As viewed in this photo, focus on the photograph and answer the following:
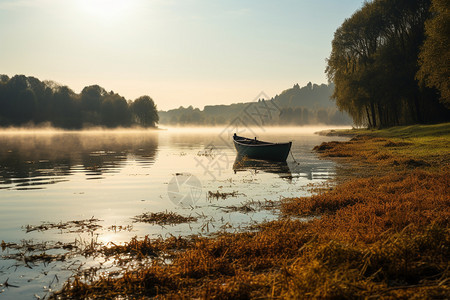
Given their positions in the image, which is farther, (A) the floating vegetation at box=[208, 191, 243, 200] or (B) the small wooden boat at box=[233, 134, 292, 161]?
(B) the small wooden boat at box=[233, 134, 292, 161]

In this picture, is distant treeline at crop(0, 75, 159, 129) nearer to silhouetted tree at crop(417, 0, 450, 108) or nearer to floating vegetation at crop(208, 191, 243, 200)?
silhouetted tree at crop(417, 0, 450, 108)

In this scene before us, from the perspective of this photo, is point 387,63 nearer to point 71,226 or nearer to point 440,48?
point 440,48

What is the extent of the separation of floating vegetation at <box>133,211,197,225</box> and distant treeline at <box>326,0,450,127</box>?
4577 centimetres

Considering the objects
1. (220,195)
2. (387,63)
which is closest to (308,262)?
(220,195)

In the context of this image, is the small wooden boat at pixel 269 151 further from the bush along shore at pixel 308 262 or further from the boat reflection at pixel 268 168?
the bush along shore at pixel 308 262

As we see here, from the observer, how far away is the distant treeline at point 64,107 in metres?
124

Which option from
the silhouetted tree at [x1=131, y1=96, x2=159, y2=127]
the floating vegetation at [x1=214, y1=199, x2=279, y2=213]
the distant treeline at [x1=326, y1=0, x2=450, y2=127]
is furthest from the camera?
the silhouetted tree at [x1=131, y1=96, x2=159, y2=127]

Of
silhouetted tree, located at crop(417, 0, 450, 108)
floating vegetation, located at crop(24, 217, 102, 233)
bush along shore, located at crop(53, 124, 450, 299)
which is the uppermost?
silhouetted tree, located at crop(417, 0, 450, 108)

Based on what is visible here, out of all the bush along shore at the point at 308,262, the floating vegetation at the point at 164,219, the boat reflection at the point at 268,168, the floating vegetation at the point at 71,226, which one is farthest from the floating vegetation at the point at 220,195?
the boat reflection at the point at 268,168

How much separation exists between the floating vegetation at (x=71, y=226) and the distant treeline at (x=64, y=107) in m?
131

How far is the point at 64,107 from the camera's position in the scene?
5364 inches

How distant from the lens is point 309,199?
1216 cm

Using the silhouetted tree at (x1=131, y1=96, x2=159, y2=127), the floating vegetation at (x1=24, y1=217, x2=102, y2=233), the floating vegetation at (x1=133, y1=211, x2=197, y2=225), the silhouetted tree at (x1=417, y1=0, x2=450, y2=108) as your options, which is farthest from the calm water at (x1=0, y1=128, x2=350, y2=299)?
the silhouetted tree at (x1=131, y1=96, x2=159, y2=127)

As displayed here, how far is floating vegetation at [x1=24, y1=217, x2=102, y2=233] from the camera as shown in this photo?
9.98 meters
